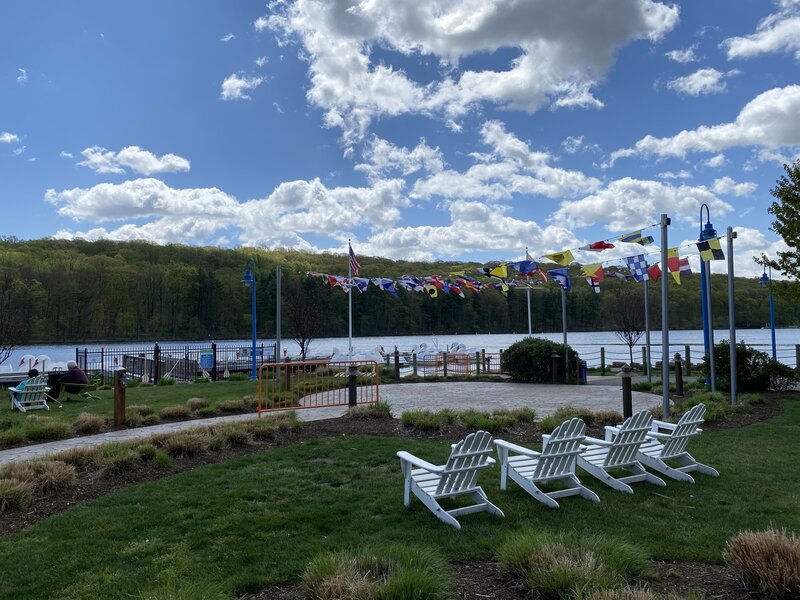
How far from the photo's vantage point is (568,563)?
137 inches

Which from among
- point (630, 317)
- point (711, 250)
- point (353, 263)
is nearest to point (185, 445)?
point (711, 250)

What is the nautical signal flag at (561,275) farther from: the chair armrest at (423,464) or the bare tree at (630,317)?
the chair armrest at (423,464)

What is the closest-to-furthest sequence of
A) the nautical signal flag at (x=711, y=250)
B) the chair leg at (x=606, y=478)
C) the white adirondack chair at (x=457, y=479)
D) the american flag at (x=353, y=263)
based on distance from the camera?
the white adirondack chair at (x=457, y=479) → the chair leg at (x=606, y=478) → the nautical signal flag at (x=711, y=250) → the american flag at (x=353, y=263)

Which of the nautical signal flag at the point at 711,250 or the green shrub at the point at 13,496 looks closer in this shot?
the green shrub at the point at 13,496

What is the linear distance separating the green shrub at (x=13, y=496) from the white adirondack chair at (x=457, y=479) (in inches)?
138

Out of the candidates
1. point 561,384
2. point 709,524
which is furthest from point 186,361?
point 709,524

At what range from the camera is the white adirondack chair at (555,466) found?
18.3 feet

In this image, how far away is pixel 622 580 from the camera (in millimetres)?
3447

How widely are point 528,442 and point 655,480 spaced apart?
2441mm

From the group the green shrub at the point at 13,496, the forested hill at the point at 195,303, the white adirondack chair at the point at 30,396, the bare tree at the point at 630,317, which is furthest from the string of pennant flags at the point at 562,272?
the forested hill at the point at 195,303

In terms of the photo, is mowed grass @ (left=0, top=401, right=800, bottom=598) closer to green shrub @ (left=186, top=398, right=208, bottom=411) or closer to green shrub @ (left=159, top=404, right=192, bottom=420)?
green shrub @ (left=159, top=404, right=192, bottom=420)

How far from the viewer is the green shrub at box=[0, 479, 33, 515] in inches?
213

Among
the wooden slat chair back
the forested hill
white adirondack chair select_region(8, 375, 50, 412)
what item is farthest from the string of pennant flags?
the forested hill

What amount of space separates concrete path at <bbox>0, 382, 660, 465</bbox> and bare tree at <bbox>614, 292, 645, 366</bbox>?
14340mm
